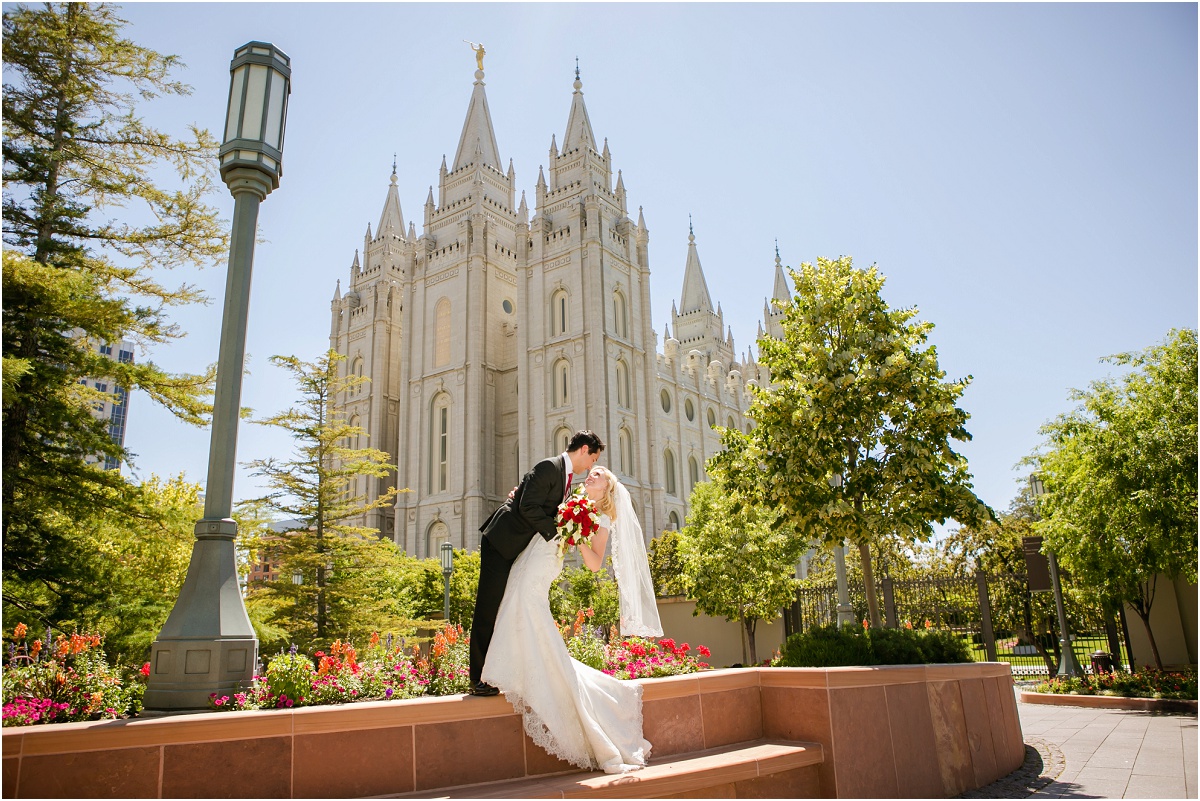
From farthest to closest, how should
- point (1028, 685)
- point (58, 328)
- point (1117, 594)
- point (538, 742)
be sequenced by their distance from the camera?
point (1028, 685) < point (1117, 594) < point (58, 328) < point (538, 742)

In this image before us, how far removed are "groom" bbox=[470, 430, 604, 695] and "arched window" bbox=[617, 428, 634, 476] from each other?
3638 centimetres

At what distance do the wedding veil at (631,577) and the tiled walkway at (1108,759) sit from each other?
129 inches

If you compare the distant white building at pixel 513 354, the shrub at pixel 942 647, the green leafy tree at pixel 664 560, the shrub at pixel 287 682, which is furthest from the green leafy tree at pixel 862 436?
the distant white building at pixel 513 354

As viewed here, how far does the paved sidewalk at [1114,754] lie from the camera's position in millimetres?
6320

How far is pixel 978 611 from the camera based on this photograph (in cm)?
2550

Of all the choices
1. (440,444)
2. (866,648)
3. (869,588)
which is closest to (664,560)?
(440,444)

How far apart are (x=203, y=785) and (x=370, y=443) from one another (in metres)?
48.2

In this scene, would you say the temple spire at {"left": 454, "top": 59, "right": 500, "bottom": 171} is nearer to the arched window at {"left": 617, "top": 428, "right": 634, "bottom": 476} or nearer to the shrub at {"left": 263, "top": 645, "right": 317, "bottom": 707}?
the arched window at {"left": 617, "top": 428, "right": 634, "bottom": 476}

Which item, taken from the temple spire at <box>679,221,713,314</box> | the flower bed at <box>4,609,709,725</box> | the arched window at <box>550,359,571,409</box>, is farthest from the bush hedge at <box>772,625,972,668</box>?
the temple spire at <box>679,221,713,314</box>

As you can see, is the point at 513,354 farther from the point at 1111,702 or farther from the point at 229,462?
the point at 229,462

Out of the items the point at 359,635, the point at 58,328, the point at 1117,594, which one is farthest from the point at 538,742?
the point at 1117,594

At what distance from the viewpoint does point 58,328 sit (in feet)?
29.2

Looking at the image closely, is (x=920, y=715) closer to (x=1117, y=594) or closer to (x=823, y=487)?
(x=823, y=487)

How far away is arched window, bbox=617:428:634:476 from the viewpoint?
4166cm
